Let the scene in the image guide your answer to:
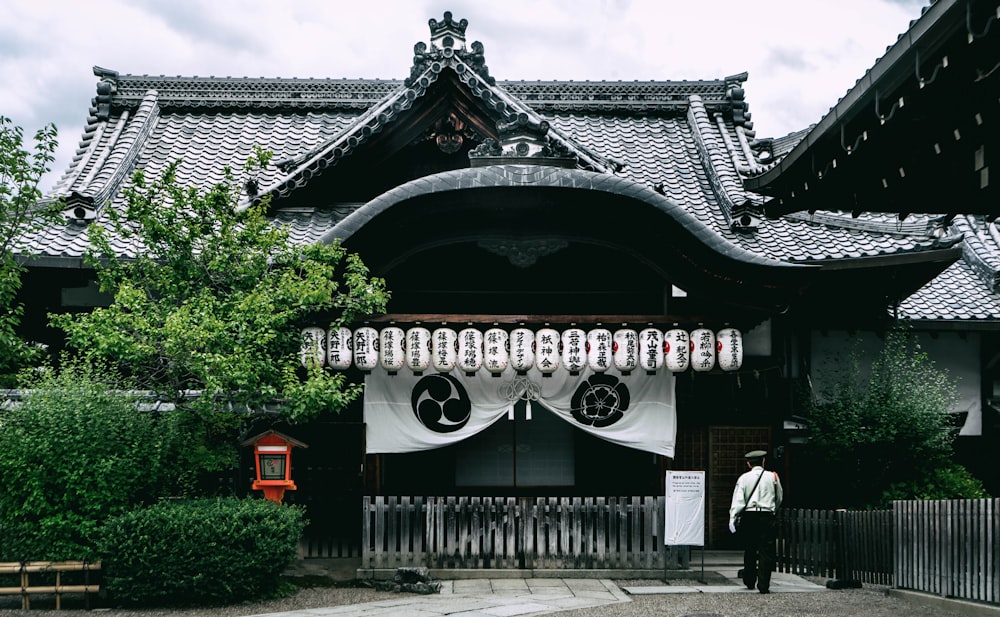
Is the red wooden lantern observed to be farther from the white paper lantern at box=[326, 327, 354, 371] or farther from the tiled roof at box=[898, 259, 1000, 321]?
the tiled roof at box=[898, 259, 1000, 321]

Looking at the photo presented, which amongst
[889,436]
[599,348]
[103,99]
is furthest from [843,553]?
[103,99]

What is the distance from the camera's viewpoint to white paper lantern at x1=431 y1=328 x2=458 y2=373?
40.1ft

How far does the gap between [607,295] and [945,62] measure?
→ 944 cm

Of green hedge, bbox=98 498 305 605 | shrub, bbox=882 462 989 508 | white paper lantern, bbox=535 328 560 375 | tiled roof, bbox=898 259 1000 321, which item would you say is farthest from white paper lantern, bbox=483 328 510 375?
tiled roof, bbox=898 259 1000 321

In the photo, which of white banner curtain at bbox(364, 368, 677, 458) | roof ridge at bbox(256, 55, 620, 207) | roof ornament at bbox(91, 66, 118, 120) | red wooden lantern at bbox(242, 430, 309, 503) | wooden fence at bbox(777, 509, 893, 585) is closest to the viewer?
wooden fence at bbox(777, 509, 893, 585)

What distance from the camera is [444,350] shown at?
40.2 ft

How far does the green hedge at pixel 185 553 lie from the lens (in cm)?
961

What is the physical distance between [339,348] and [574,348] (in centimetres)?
320

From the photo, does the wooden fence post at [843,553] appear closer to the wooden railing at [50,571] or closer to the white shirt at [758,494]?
the white shirt at [758,494]

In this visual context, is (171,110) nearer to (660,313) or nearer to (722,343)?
(660,313)

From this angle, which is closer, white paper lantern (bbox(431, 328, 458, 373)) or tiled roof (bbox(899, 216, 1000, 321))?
white paper lantern (bbox(431, 328, 458, 373))

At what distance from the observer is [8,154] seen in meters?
10.9

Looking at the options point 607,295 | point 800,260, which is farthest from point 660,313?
point 800,260

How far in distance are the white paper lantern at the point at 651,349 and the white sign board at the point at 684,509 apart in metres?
1.48
